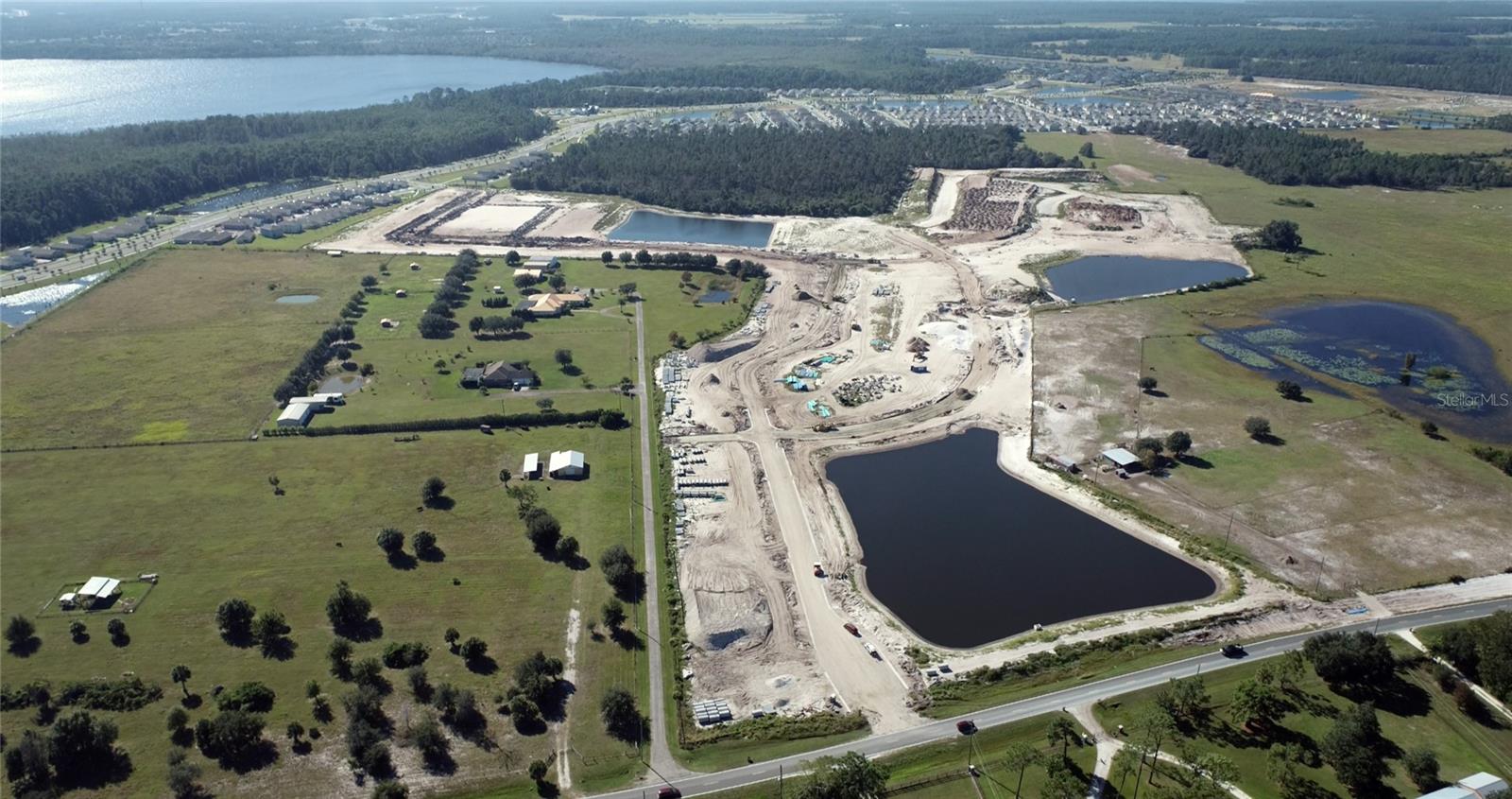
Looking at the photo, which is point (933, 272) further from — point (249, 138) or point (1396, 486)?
point (249, 138)

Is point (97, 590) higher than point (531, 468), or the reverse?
point (531, 468)

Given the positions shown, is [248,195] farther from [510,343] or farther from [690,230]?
[510,343]

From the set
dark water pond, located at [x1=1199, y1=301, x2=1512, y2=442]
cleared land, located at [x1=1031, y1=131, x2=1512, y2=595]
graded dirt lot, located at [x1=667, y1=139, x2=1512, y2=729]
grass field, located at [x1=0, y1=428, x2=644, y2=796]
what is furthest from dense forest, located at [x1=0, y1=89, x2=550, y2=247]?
dark water pond, located at [x1=1199, y1=301, x2=1512, y2=442]

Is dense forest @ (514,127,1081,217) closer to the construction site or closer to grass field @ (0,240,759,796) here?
the construction site

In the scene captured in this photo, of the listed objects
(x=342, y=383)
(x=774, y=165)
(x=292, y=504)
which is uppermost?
(x=774, y=165)

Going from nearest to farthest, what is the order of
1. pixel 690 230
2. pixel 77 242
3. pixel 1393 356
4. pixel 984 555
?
pixel 984 555, pixel 1393 356, pixel 77 242, pixel 690 230

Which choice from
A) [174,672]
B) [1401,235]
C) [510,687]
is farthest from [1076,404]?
[1401,235]

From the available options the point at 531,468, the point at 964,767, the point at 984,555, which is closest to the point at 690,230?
the point at 531,468
